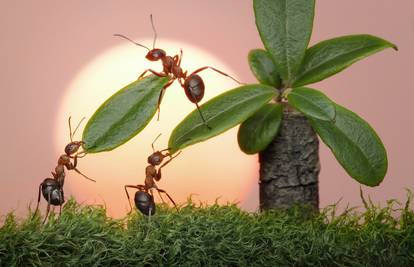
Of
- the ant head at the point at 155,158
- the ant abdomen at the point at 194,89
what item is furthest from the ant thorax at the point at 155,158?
the ant abdomen at the point at 194,89

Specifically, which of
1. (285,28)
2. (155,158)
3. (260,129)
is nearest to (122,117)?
(155,158)

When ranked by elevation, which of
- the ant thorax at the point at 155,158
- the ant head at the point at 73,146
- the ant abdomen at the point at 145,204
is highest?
the ant head at the point at 73,146

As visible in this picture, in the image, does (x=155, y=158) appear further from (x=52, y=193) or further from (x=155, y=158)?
(x=52, y=193)

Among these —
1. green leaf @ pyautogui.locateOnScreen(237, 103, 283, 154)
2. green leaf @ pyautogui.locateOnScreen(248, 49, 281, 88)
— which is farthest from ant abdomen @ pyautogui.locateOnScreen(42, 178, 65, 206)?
green leaf @ pyautogui.locateOnScreen(248, 49, 281, 88)

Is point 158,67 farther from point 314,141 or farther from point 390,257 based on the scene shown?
point 390,257

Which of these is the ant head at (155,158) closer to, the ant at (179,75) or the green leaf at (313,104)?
the ant at (179,75)

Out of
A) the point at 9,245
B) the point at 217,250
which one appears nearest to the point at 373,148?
the point at 217,250
